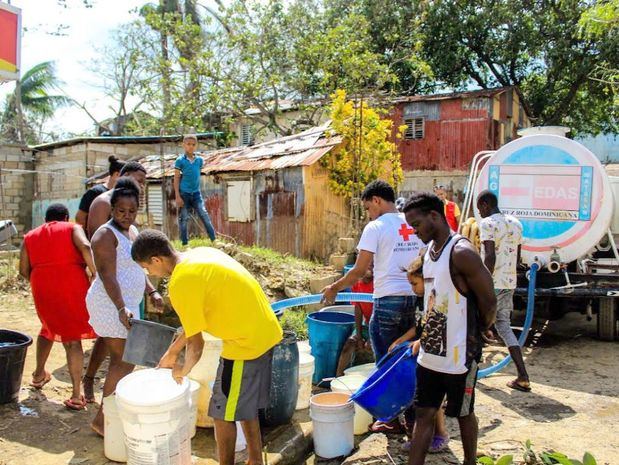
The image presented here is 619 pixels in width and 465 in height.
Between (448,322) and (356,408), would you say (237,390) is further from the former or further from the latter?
(356,408)

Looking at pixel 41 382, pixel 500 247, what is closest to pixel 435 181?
pixel 500 247

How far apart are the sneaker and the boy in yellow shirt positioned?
1401 millimetres

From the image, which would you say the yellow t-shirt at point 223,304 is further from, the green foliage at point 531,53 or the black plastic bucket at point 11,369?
the green foliage at point 531,53

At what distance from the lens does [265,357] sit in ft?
11.1

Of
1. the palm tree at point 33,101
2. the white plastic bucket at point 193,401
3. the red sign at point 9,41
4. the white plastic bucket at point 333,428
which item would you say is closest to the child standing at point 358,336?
the white plastic bucket at point 333,428

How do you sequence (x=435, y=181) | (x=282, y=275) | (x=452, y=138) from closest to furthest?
(x=282, y=275)
(x=452, y=138)
(x=435, y=181)

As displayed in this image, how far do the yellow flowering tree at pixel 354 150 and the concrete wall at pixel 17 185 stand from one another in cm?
1266

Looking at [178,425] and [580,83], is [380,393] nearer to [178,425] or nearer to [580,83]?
[178,425]

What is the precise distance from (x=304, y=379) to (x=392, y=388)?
127 cm

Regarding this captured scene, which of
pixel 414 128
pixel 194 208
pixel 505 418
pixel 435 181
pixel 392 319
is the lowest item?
pixel 505 418

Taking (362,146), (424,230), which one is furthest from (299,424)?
(362,146)

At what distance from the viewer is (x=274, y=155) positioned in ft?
42.3

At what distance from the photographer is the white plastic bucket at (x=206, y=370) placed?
13.7ft

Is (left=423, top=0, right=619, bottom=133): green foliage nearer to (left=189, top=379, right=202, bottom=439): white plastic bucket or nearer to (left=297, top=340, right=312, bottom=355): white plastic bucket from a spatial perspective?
(left=297, top=340, right=312, bottom=355): white plastic bucket
